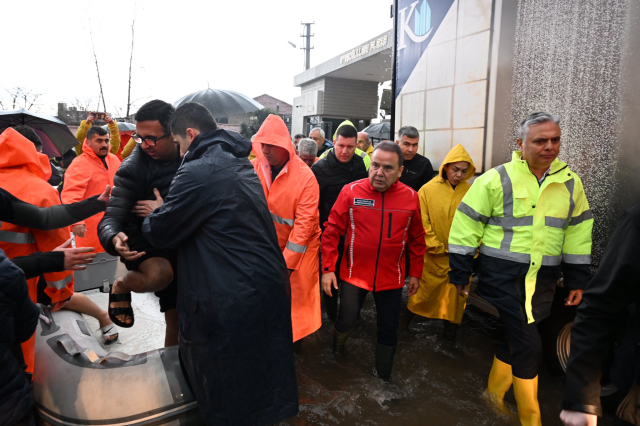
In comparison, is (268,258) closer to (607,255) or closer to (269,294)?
(269,294)

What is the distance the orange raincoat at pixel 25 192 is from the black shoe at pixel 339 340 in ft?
7.21

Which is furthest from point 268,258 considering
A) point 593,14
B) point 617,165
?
point 593,14

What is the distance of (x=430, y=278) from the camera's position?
12.4 feet

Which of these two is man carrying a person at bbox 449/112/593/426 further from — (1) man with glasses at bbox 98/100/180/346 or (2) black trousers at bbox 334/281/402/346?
(1) man with glasses at bbox 98/100/180/346

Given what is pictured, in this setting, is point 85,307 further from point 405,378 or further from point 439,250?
point 439,250

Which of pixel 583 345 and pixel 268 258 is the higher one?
pixel 268 258

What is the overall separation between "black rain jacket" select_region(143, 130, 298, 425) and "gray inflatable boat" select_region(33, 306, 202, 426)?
1.46ft

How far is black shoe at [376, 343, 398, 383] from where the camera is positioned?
10.0 ft

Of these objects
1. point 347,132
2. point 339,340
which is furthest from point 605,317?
point 347,132

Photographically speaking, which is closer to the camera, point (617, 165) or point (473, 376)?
point (617, 165)

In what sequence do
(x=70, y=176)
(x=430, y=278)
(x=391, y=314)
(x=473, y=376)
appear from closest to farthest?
1. (x=391, y=314)
2. (x=473, y=376)
3. (x=430, y=278)
4. (x=70, y=176)

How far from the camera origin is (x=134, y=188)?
2.43 metres

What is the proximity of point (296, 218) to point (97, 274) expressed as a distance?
7.85 feet

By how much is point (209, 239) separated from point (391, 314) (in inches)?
69.5
